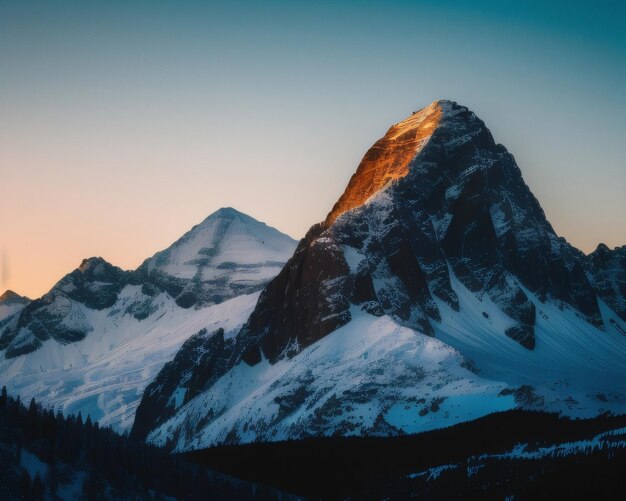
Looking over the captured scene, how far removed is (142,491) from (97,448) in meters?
14.2

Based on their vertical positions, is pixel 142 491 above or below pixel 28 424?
below

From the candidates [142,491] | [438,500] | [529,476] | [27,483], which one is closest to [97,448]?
[142,491]

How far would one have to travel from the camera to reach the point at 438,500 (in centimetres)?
19362

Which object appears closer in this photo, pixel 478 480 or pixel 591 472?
pixel 591 472

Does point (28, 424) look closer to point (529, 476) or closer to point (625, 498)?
point (529, 476)

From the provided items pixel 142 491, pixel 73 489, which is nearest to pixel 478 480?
pixel 142 491

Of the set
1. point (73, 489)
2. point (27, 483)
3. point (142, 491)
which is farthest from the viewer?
point (142, 491)

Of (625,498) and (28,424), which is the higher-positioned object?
(28,424)

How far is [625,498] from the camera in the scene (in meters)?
168

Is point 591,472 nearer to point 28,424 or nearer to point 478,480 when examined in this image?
point 478,480

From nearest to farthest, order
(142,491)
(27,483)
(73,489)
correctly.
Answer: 1. (27,483)
2. (73,489)
3. (142,491)

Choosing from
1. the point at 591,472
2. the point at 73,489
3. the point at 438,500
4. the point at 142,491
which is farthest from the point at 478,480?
the point at 73,489

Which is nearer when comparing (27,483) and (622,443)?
(27,483)

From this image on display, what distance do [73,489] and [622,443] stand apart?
115m
